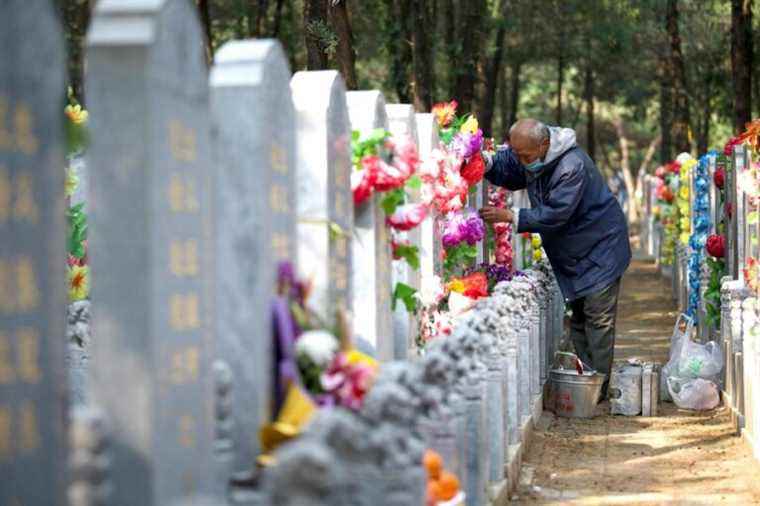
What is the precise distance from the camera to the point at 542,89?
6159 cm

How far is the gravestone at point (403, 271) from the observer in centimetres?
1038

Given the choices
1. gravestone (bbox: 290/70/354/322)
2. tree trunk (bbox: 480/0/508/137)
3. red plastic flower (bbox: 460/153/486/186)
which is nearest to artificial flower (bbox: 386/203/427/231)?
gravestone (bbox: 290/70/354/322)

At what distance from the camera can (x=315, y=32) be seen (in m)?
15.1

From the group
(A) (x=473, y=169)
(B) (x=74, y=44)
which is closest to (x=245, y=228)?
(A) (x=473, y=169)

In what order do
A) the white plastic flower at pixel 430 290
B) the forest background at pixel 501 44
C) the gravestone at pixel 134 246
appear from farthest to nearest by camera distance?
1. the forest background at pixel 501 44
2. the white plastic flower at pixel 430 290
3. the gravestone at pixel 134 246

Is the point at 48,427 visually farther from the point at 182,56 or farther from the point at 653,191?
the point at 653,191

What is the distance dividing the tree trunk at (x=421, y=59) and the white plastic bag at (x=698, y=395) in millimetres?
8419

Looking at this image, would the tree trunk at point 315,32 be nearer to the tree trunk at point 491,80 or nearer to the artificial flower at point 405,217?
the artificial flower at point 405,217

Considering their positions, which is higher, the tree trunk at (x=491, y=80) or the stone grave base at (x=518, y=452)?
the tree trunk at (x=491, y=80)

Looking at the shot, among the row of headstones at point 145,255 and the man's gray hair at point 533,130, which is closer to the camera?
the row of headstones at point 145,255

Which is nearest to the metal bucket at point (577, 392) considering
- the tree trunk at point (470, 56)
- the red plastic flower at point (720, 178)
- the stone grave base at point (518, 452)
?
the stone grave base at point (518, 452)

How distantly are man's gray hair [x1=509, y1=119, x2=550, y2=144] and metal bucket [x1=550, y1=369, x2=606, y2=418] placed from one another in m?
1.96

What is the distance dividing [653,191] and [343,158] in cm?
3237

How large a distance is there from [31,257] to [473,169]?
842cm
